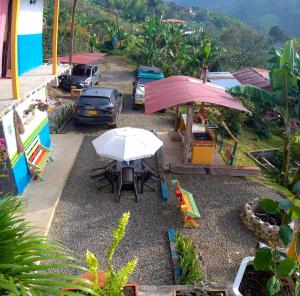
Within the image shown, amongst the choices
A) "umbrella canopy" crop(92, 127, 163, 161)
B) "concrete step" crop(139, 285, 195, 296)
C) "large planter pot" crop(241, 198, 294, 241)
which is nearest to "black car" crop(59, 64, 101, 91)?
"umbrella canopy" crop(92, 127, 163, 161)

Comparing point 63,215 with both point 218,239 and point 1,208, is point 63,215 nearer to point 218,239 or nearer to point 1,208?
point 218,239

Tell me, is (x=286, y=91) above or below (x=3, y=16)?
below

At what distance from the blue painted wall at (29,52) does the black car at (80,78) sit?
25.6ft

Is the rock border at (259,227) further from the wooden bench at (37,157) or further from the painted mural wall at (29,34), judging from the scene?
the painted mural wall at (29,34)

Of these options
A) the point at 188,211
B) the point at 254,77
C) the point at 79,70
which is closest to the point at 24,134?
the point at 188,211

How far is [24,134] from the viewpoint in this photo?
9.60 metres

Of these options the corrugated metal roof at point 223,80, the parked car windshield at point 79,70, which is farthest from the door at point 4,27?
the corrugated metal roof at point 223,80

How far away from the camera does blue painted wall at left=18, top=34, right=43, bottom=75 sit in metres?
9.94

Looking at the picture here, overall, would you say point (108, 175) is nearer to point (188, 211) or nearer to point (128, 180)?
point (128, 180)

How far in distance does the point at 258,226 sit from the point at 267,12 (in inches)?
5595

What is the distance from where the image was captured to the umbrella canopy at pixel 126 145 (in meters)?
8.81

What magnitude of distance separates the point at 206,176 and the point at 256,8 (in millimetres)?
143995

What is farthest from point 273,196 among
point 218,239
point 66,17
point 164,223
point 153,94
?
point 66,17

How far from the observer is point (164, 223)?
27.9ft
